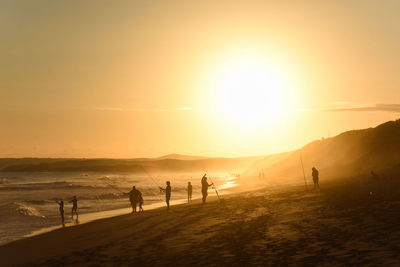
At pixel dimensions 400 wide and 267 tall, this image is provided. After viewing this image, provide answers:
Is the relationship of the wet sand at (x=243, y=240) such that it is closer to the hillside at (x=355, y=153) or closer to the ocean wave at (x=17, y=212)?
the ocean wave at (x=17, y=212)

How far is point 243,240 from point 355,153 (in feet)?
190

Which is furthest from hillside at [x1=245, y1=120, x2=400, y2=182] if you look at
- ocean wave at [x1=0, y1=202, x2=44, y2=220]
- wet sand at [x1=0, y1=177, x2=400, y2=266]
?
ocean wave at [x1=0, y1=202, x2=44, y2=220]

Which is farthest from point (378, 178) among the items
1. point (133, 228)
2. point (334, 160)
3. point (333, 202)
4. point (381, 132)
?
point (334, 160)

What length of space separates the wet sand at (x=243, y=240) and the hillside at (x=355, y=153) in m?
21.6

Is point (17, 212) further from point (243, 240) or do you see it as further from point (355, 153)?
point (355, 153)

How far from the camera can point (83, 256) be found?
42.7ft

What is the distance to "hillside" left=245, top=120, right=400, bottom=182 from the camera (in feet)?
161

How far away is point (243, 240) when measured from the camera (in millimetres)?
12836

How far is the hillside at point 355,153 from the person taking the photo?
161 ft

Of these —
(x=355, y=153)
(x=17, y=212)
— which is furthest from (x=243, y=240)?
(x=355, y=153)

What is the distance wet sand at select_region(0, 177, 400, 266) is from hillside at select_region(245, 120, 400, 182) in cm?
2156

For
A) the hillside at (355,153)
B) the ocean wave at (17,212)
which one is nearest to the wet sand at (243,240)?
the ocean wave at (17,212)

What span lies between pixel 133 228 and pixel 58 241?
3532mm

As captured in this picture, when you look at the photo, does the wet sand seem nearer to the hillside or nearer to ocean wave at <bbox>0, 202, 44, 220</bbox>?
ocean wave at <bbox>0, 202, 44, 220</bbox>
